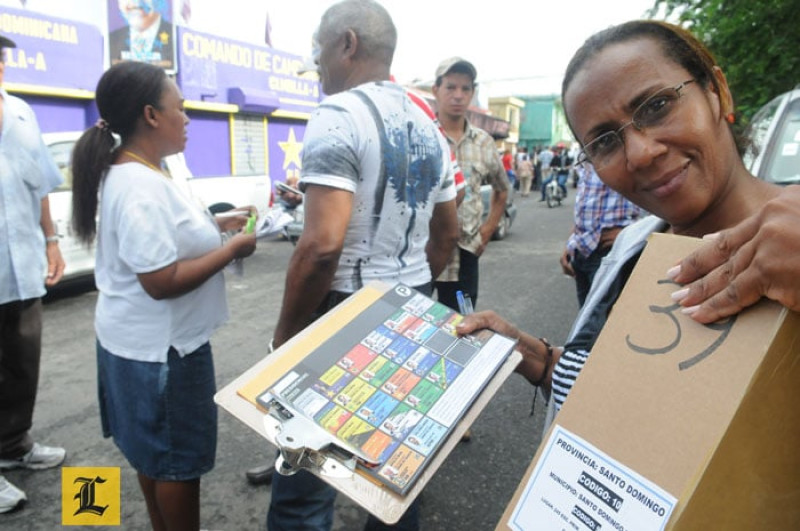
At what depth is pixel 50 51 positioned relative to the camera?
10531 mm

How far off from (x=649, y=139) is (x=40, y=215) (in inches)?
115

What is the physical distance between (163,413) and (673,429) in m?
1.62

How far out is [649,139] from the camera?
992 mm

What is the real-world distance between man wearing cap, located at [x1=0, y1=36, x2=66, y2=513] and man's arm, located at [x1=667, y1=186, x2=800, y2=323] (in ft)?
9.43

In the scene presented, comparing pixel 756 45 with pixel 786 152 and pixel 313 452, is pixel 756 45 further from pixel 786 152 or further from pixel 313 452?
pixel 313 452

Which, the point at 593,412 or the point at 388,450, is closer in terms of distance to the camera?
the point at 593,412

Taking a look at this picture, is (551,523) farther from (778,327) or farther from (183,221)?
(183,221)

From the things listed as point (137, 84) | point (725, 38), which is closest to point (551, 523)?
point (137, 84)

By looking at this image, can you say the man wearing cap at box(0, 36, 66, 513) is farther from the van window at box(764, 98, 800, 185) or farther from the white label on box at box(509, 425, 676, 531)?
the van window at box(764, 98, 800, 185)

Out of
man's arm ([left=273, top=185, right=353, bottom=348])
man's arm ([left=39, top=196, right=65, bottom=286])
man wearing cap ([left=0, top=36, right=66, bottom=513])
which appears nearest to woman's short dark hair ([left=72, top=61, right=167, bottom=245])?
man's arm ([left=273, top=185, right=353, bottom=348])

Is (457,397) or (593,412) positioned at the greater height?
(593,412)

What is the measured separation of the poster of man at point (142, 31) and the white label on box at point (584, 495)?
1379cm

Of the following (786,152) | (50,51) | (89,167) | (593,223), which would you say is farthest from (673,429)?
(50,51)

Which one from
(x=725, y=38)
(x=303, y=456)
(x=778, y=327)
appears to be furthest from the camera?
(x=725, y=38)
